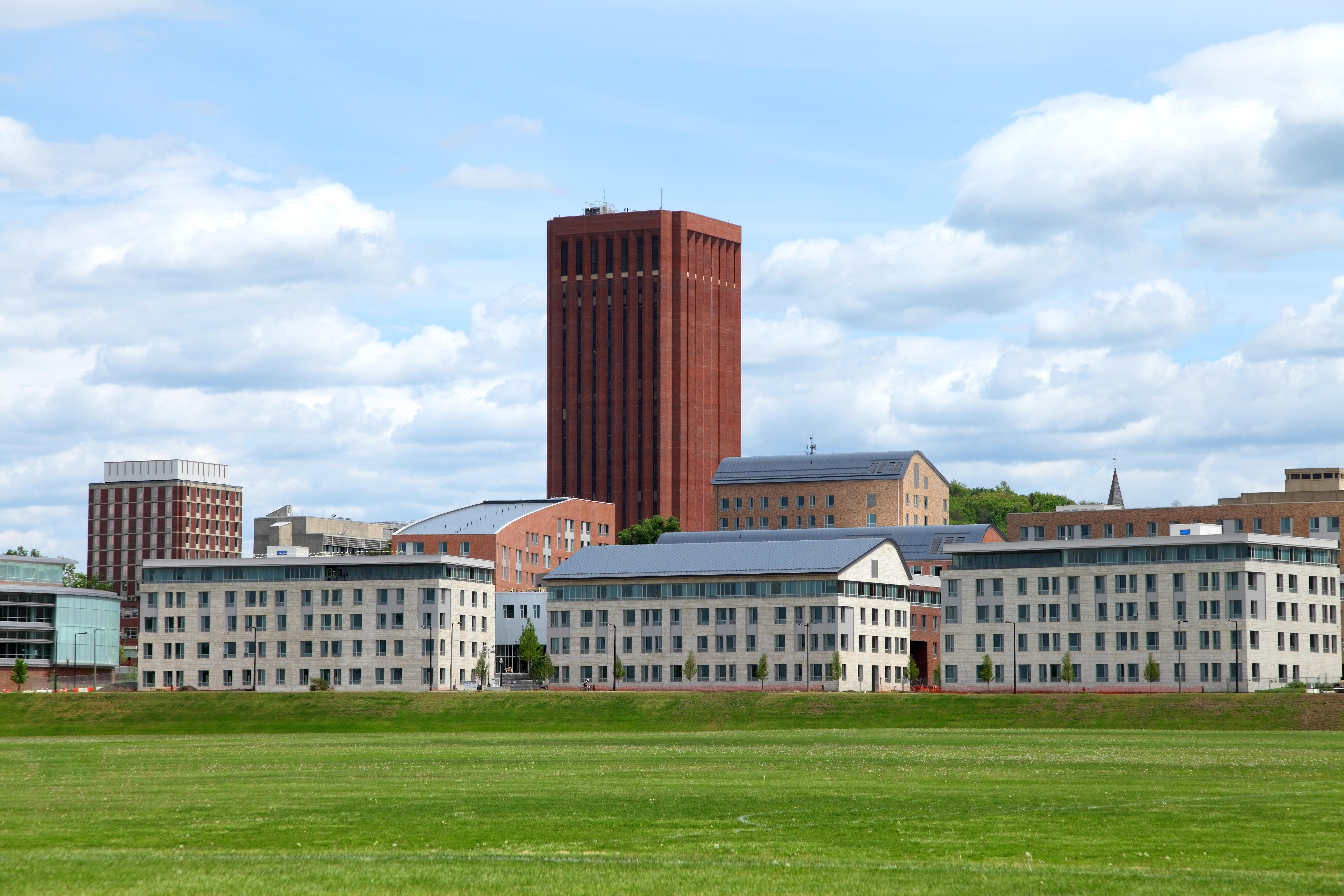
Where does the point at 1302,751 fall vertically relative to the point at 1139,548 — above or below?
below

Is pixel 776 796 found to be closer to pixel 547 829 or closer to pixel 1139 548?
pixel 547 829

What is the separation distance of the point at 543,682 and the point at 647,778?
129 meters

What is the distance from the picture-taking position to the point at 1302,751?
78625mm

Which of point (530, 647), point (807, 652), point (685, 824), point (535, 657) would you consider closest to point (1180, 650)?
point (807, 652)

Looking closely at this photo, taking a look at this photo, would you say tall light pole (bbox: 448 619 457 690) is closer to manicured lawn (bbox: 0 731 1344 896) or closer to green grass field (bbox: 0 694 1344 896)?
green grass field (bbox: 0 694 1344 896)

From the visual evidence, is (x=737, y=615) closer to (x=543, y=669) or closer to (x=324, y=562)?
(x=543, y=669)

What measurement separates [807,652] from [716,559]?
55.1 ft

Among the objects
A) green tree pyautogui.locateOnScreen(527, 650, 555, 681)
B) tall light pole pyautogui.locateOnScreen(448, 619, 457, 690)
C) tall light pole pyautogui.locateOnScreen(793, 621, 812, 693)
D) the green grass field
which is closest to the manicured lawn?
the green grass field

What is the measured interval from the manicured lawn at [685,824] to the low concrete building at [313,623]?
359 ft

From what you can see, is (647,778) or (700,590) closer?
(647,778)

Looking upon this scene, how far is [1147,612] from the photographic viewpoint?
167125 millimetres

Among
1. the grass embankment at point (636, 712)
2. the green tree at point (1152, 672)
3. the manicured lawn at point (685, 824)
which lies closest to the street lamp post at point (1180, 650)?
the green tree at point (1152, 672)

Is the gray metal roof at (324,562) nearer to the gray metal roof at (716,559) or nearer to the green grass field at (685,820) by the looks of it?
the gray metal roof at (716,559)

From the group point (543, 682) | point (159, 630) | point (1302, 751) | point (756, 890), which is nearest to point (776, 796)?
point (756, 890)
